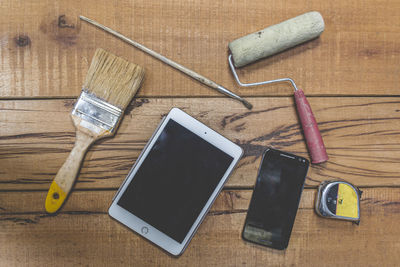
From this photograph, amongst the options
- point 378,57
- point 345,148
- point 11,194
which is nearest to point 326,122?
point 345,148

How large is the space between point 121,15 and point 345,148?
525mm

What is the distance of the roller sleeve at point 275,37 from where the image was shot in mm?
625

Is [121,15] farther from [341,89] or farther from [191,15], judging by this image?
[341,89]

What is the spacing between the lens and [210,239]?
2.18 feet

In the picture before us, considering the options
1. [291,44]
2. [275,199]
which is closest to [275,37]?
[291,44]

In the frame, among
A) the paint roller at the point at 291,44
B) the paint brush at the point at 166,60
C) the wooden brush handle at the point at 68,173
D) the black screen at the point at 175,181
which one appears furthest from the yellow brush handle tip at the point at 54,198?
the paint roller at the point at 291,44

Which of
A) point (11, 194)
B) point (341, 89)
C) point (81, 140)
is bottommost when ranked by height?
point (11, 194)

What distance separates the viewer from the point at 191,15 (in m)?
0.66

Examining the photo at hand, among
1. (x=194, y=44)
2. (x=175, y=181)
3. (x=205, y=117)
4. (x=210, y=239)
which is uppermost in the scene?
(x=194, y=44)

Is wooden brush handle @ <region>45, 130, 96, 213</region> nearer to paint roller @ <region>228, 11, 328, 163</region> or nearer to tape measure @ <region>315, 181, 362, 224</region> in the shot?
paint roller @ <region>228, 11, 328, 163</region>

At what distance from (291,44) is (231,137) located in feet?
0.70

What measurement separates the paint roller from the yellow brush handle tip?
0.42 metres

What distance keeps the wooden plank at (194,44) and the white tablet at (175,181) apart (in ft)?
0.29

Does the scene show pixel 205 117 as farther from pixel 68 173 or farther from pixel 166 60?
pixel 68 173
